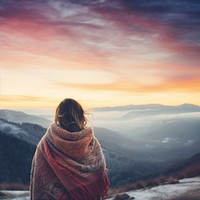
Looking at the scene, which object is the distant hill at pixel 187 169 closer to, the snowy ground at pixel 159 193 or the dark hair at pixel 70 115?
the snowy ground at pixel 159 193

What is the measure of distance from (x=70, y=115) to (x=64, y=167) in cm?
75

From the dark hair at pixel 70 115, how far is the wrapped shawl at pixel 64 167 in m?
0.10

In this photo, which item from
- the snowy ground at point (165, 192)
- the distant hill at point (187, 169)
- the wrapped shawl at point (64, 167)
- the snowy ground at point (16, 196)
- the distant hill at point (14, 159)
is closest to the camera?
the wrapped shawl at point (64, 167)

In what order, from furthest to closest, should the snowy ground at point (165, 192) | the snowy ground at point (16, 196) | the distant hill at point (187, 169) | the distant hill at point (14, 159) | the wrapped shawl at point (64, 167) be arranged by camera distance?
the distant hill at point (14, 159) < the distant hill at point (187, 169) < the snowy ground at point (16, 196) < the snowy ground at point (165, 192) < the wrapped shawl at point (64, 167)

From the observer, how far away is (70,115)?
5.26 metres

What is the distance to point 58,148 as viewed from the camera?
5.24m

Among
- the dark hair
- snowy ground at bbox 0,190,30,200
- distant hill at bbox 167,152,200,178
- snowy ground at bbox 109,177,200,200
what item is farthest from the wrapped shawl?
distant hill at bbox 167,152,200,178

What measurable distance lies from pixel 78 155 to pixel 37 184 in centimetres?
75

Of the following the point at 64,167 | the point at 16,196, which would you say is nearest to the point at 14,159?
the point at 16,196

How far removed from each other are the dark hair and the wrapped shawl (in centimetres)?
10

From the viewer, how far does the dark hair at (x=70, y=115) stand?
5.26m

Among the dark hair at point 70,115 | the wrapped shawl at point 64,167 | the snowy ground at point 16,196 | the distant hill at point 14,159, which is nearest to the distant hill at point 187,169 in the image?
the snowy ground at point 16,196

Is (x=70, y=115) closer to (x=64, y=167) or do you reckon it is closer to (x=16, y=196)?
(x=64, y=167)

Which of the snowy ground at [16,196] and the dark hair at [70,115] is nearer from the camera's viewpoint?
the dark hair at [70,115]
